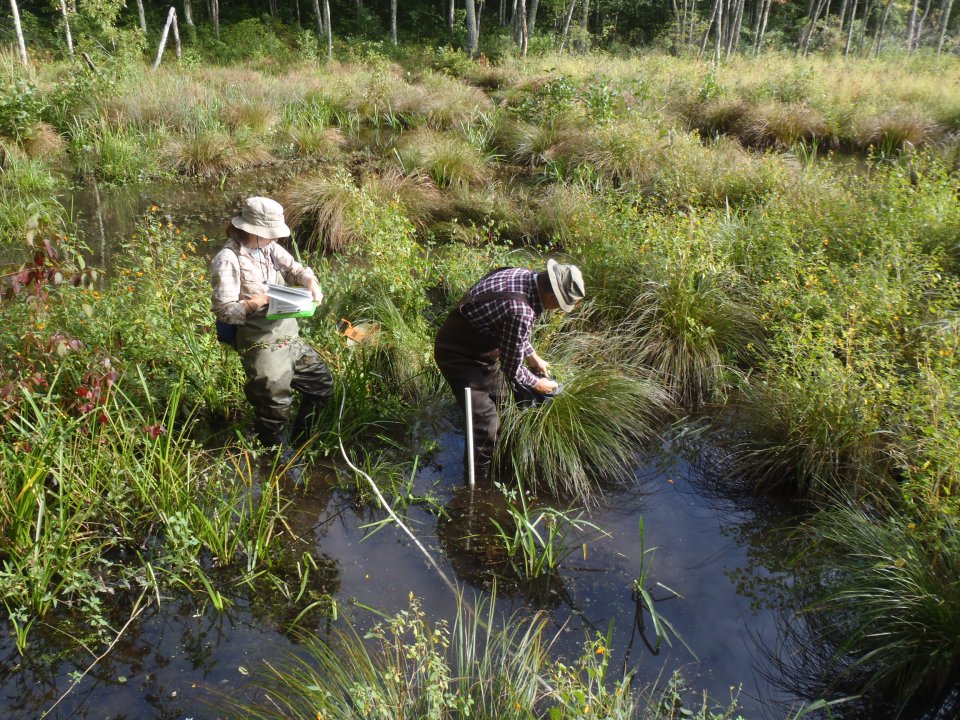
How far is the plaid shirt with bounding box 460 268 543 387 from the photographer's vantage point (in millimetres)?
4426

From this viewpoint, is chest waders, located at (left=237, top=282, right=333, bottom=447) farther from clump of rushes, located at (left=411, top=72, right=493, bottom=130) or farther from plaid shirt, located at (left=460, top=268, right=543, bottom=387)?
clump of rushes, located at (left=411, top=72, right=493, bottom=130)

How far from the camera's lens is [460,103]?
1461cm

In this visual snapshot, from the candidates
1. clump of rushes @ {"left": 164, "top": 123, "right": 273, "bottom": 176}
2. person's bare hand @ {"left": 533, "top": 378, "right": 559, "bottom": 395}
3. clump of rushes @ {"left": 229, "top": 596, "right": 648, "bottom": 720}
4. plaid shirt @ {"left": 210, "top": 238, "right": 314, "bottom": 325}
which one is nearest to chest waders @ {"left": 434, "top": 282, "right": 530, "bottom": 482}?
person's bare hand @ {"left": 533, "top": 378, "right": 559, "bottom": 395}

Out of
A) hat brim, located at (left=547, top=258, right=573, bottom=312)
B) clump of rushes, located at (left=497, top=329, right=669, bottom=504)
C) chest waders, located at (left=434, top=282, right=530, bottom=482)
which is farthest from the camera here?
clump of rushes, located at (left=497, top=329, right=669, bottom=504)

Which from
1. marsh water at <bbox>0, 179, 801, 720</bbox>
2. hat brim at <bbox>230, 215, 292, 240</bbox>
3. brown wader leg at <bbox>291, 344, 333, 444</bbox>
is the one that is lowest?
marsh water at <bbox>0, 179, 801, 720</bbox>

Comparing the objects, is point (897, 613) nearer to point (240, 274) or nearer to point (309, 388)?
point (309, 388)

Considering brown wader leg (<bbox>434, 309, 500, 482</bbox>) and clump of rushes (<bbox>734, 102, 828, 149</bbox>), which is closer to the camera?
brown wader leg (<bbox>434, 309, 500, 482</bbox>)

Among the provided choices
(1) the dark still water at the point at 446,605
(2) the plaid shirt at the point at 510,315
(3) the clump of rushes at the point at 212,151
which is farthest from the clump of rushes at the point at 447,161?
(1) the dark still water at the point at 446,605

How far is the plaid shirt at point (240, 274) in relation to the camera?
4.52 m

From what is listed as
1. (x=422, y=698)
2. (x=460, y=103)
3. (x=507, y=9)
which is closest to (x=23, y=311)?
(x=422, y=698)

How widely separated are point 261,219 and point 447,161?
696 cm

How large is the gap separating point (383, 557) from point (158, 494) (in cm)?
132

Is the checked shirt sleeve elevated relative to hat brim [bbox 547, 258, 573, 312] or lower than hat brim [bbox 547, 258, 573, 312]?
lower

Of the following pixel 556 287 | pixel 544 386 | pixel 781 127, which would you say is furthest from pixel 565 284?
pixel 781 127
